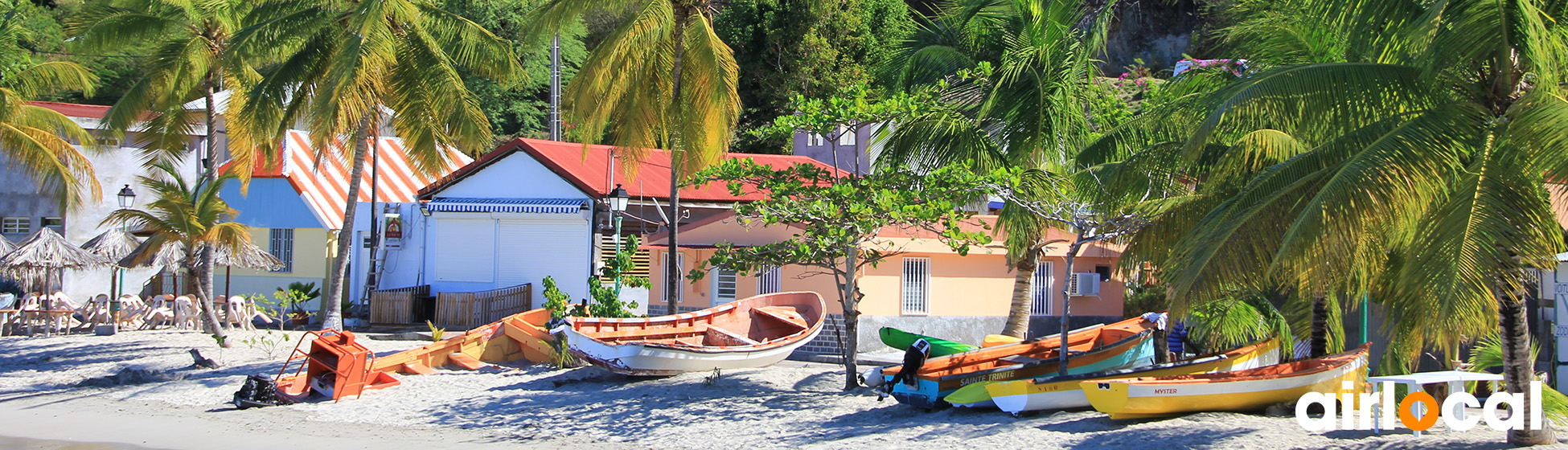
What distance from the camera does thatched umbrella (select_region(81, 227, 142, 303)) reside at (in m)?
21.9

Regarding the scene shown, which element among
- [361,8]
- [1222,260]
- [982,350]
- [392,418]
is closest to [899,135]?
[982,350]

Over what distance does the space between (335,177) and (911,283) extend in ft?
53.7

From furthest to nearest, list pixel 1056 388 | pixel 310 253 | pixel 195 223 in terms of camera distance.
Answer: pixel 310 253 < pixel 195 223 < pixel 1056 388

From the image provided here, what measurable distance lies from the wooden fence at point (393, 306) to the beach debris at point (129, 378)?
19.5ft

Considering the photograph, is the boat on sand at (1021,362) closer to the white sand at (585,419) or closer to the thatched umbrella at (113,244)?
the white sand at (585,419)

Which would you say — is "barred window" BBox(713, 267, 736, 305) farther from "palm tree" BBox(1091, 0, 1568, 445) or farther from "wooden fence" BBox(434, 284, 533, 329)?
"palm tree" BBox(1091, 0, 1568, 445)

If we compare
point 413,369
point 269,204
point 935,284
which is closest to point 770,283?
point 935,284

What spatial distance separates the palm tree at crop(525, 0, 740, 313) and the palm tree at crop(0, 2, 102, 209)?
34.2ft

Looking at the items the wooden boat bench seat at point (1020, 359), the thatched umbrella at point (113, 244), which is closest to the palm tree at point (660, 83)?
the wooden boat bench seat at point (1020, 359)

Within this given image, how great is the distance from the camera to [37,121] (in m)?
20.8

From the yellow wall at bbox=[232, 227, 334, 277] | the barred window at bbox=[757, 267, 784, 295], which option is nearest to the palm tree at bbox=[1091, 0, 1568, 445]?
the barred window at bbox=[757, 267, 784, 295]

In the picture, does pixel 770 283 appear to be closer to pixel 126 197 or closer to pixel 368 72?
pixel 368 72

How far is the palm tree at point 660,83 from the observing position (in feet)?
51.9

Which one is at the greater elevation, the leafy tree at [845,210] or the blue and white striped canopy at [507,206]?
the blue and white striped canopy at [507,206]
